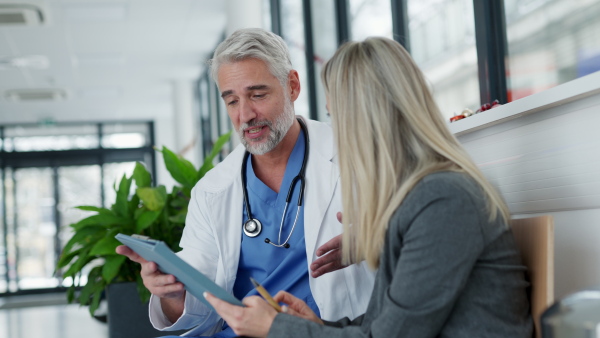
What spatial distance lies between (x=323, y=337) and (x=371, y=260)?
15 centimetres

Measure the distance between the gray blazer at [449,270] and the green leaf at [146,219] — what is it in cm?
175

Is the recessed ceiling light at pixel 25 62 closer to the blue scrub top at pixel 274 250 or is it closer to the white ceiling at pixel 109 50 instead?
the white ceiling at pixel 109 50

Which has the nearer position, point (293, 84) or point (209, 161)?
point (293, 84)

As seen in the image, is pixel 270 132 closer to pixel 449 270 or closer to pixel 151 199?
pixel 449 270

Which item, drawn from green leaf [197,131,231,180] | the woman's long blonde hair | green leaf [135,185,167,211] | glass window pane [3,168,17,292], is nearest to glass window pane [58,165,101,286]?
glass window pane [3,168,17,292]

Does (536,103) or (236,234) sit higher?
(536,103)

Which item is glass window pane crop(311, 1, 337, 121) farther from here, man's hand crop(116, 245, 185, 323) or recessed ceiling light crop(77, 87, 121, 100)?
recessed ceiling light crop(77, 87, 121, 100)

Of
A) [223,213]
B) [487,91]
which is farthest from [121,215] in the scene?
[487,91]

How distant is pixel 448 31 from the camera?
2.75m

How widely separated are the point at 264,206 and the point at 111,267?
3.93 feet

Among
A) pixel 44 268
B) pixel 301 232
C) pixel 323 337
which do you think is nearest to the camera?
pixel 323 337

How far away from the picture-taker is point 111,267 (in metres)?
Answer: 2.64

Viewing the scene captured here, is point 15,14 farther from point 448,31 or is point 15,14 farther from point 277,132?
point 277,132

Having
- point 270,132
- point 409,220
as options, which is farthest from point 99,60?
Result: point 409,220
